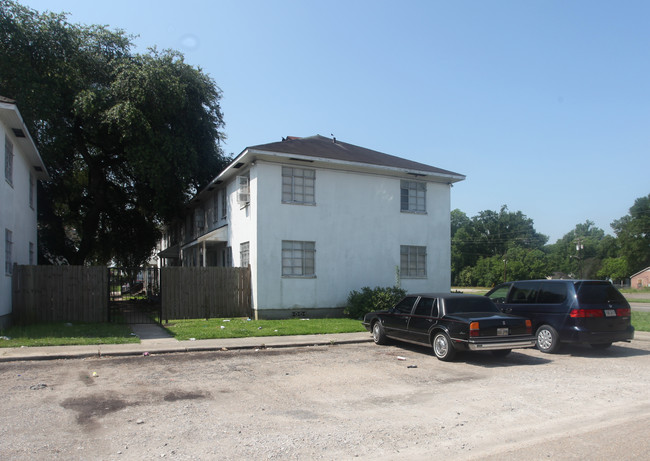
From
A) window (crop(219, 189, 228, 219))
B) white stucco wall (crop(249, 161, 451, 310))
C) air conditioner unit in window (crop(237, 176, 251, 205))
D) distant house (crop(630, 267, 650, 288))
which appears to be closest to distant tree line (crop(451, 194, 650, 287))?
distant house (crop(630, 267, 650, 288))

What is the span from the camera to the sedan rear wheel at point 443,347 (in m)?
10.1

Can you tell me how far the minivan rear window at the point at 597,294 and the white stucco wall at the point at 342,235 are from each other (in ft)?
32.2

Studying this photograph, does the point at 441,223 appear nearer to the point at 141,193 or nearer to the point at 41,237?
the point at 141,193

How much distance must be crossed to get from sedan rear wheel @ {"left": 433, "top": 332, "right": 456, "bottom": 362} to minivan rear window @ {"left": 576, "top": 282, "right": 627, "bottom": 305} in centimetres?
341

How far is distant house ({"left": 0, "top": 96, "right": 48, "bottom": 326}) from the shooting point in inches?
557

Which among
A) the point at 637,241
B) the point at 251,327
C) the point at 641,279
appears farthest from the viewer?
the point at 637,241

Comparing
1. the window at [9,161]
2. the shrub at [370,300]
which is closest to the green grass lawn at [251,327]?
the shrub at [370,300]

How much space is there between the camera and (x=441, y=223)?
22.2 m

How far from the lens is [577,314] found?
432 inches

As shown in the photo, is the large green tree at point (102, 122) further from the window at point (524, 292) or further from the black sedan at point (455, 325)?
the window at point (524, 292)

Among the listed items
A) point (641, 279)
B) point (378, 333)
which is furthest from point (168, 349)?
point (641, 279)

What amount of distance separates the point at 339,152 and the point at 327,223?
3289mm

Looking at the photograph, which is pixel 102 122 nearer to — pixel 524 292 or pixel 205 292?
pixel 205 292

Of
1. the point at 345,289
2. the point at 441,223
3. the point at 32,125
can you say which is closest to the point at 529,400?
the point at 345,289
